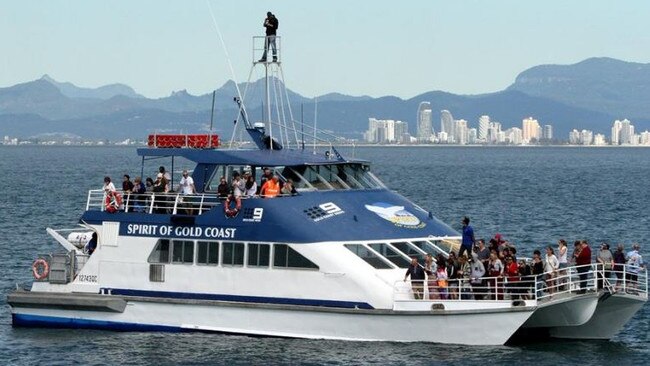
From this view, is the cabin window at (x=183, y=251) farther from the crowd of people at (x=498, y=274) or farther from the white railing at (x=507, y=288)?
the crowd of people at (x=498, y=274)

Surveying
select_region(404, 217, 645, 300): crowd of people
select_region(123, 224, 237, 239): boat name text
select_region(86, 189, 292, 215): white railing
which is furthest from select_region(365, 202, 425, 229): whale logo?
select_region(123, 224, 237, 239): boat name text

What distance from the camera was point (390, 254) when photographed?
2870 centimetres

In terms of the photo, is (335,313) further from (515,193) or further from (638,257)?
(515,193)

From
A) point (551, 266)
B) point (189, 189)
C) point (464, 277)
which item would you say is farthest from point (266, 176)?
point (551, 266)

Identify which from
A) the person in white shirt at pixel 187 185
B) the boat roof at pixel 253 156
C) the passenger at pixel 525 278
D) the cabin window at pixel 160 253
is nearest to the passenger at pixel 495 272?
the passenger at pixel 525 278

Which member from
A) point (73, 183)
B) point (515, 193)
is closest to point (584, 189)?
point (515, 193)

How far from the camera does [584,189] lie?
101 metres

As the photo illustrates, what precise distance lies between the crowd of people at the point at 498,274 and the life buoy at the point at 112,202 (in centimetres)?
728

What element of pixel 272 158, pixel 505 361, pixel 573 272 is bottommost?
pixel 505 361

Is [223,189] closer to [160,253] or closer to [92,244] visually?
[160,253]

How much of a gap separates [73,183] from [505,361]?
79508 mm

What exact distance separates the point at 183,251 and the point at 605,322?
9842 millimetres

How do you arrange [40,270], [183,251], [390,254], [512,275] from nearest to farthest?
1. [512,275]
2. [390,254]
3. [183,251]
4. [40,270]

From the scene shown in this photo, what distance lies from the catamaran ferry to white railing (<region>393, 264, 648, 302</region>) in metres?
0.05
